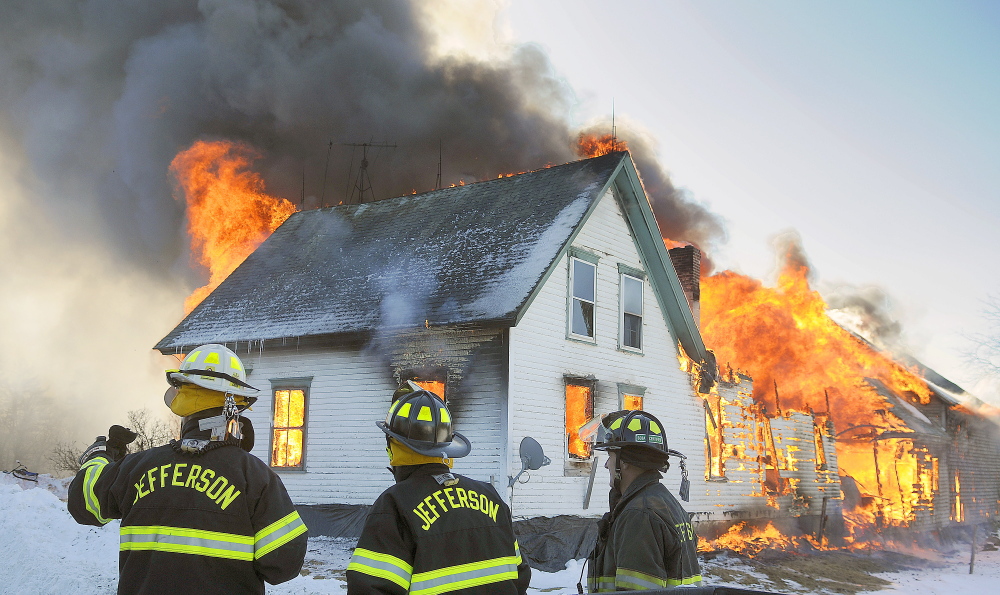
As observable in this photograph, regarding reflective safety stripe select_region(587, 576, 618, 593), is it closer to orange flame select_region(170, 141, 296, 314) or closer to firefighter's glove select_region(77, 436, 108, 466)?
firefighter's glove select_region(77, 436, 108, 466)

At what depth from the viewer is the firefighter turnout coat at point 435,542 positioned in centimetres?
296

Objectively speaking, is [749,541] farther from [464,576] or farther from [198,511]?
[198,511]

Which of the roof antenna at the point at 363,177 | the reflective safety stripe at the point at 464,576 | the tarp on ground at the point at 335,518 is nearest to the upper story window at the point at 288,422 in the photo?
the tarp on ground at the point at 335,518

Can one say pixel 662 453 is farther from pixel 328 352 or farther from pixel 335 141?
pixel 335 141

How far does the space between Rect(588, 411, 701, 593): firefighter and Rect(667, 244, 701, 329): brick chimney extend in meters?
15.5

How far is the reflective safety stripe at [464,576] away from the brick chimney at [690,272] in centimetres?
1674

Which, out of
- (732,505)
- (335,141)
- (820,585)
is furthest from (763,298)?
(335,141)

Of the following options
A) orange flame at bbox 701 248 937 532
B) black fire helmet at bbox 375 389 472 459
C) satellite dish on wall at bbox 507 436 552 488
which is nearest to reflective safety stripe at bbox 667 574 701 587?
black fire helmet at bbox 375 389 472 459

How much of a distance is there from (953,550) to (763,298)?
31.3ft

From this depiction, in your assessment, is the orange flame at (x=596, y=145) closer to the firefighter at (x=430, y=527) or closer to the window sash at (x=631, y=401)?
the window sash at (x=631, y=401)

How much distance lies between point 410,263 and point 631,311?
15.8 feet

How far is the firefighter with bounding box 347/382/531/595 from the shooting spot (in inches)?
117

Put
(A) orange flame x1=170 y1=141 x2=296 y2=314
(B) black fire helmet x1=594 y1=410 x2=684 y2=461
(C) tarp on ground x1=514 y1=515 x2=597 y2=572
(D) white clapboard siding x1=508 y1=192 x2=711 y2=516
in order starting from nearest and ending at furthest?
(B) black fire helmet x1=594 y1=410 x2=684 y2=461 → (C) tarp on ground x1=514 y1=515 x2=597 y2=572 → (D) white clapboard siding x1=508 y1=192 x2=711 y2=516 → (A) orange flame x1=170 y1=141 x2=296 y2=314

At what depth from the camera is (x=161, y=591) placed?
131 inches
